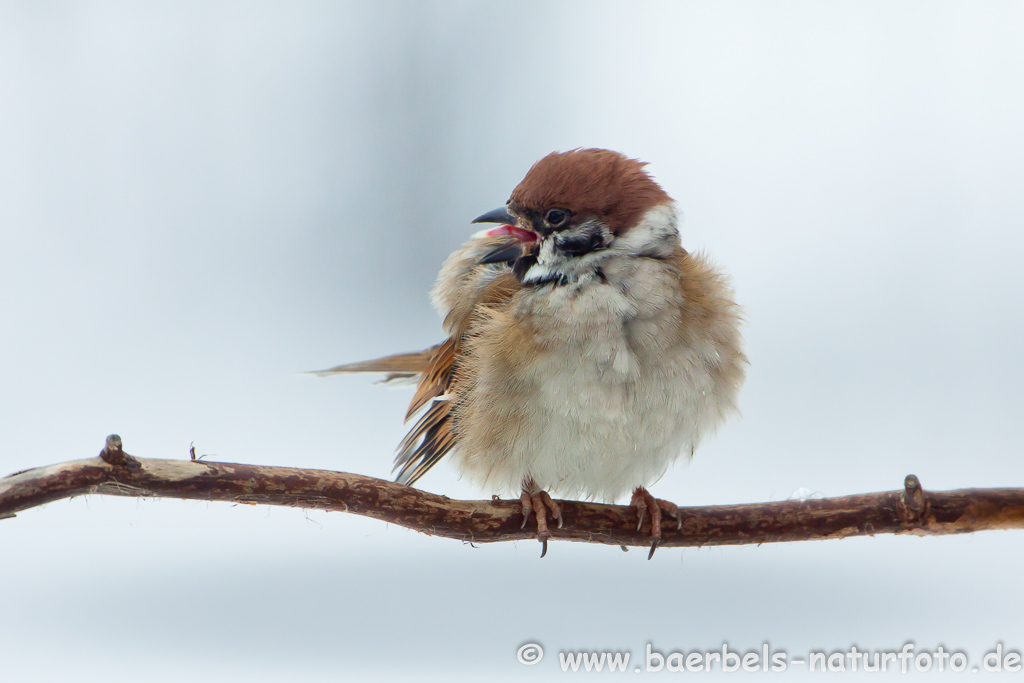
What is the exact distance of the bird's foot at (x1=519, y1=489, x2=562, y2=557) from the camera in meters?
1.94

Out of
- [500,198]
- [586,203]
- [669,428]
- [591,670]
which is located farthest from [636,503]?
[500,198]

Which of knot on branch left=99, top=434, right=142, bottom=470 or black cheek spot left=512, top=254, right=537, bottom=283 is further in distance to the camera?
black cheek spot left=512, top=254, right=537, bottom=283

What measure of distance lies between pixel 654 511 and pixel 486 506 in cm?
46

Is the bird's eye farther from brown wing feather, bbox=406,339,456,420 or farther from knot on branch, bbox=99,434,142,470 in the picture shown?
knot on branch, bbox=99,434,142,470

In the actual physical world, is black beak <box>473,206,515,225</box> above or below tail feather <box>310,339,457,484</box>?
above

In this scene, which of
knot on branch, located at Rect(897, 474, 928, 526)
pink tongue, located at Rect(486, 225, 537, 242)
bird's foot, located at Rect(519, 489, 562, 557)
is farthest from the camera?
pink tongue, located at Rect(486, 225, 537, 242)

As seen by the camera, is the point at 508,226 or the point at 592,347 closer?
the point at 592,347

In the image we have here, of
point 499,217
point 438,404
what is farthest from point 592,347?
point 438,404

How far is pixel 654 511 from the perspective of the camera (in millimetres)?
2072

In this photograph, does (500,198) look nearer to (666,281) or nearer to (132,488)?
(666,281)

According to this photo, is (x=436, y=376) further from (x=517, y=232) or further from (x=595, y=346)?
(x=595, y=346)

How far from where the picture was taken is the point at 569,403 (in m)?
1.92
